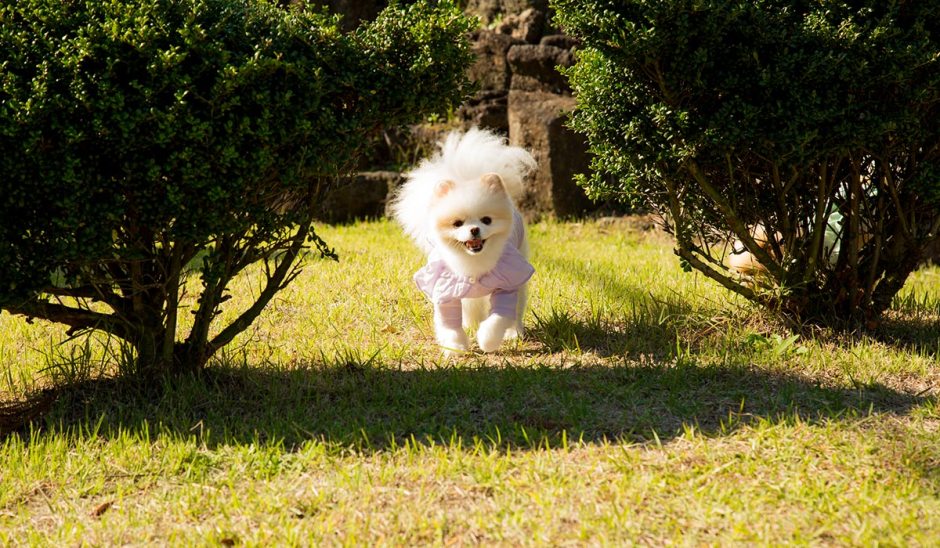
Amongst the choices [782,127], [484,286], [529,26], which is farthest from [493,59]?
[782,127]

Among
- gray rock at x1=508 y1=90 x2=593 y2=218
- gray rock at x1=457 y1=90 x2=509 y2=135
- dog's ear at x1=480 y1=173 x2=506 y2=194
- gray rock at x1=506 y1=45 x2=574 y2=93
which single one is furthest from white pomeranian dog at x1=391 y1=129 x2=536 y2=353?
gray rock at x1=457 y1=90 x2=509 y2=135

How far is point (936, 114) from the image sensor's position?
4332 mm

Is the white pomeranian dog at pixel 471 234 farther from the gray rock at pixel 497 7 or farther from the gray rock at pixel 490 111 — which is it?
the gray rock at pixel 497 7

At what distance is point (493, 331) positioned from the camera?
457 centimetres

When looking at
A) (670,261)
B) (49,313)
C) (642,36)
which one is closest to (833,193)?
(642,36)

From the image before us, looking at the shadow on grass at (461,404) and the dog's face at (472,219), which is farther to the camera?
the dog's face at (472,219)

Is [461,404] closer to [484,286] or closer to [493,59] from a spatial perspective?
[484,286]

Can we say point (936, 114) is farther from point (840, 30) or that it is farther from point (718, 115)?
point (718, 115)

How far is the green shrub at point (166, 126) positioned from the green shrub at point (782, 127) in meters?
0.88

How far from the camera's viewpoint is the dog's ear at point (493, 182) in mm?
4602

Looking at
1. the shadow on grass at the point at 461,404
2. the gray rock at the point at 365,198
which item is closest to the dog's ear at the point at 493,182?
the shadow on grass at the point at 461,404

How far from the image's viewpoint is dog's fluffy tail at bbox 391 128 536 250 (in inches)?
191

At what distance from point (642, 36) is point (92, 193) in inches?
91.2

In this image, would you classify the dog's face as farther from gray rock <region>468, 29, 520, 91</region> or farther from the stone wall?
gray rock <region>468, 29, 520, 91</region>
